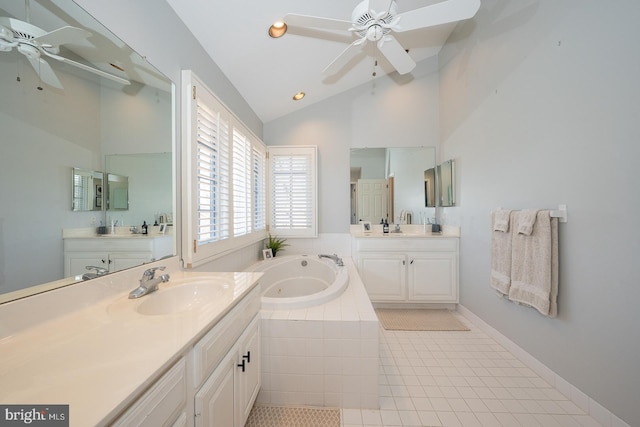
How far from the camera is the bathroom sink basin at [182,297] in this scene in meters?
1.08

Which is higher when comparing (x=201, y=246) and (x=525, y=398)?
(x=201, y=246)

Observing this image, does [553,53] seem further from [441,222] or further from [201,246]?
[201,246]

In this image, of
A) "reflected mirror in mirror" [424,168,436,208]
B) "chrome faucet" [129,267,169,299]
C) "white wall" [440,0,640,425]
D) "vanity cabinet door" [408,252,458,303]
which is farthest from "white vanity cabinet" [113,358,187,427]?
"reflected mirror in mirror" [424,168,436,208]

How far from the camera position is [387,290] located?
9.03ft

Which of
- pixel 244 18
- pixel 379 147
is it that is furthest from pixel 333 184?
pixel 244 18

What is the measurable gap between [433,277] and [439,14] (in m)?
2.52

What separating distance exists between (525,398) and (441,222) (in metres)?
1.95

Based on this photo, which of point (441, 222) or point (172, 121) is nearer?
point (172, 121)

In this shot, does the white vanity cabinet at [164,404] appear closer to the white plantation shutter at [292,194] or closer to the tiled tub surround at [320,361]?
the tiled tub surround at [320,361]

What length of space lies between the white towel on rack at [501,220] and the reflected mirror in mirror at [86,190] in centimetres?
264

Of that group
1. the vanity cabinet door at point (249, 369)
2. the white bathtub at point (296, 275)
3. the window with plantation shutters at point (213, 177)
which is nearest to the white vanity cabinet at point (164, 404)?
the vanity cabinet door at point (249, 369)

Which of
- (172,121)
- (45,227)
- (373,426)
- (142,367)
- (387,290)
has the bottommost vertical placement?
(373,426)

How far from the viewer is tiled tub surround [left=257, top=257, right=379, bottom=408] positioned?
4.52ft

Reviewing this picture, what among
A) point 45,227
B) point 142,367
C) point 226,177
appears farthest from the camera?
point 226,177
